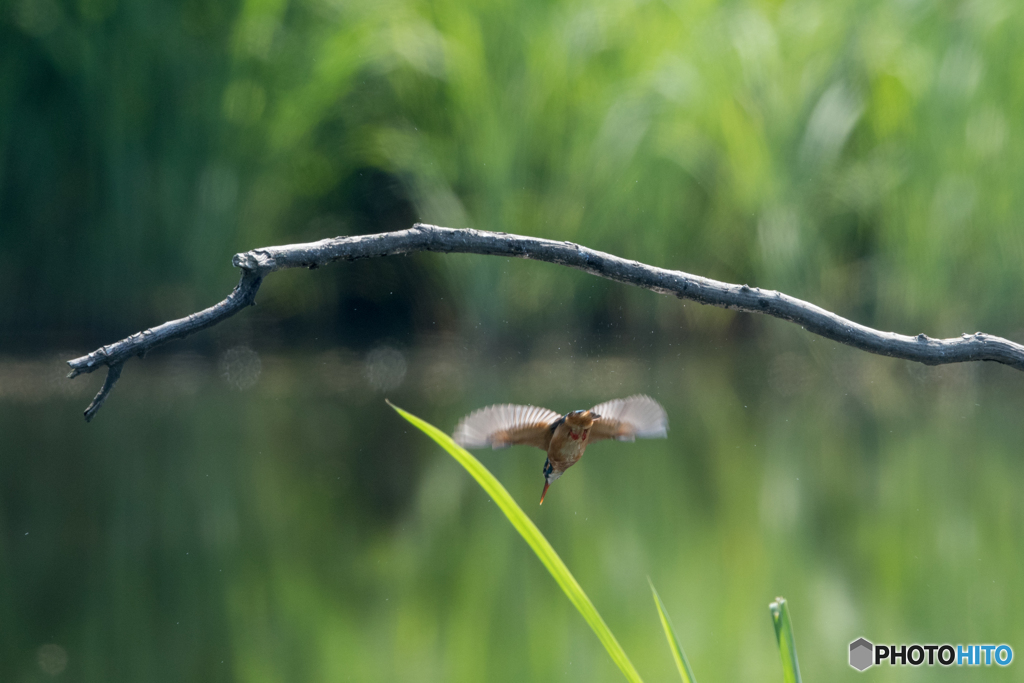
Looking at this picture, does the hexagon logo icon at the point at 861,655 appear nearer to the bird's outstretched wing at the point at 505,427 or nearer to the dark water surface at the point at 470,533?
the dark water surface at the point at 470,533

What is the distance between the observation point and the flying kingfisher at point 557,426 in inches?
10.9

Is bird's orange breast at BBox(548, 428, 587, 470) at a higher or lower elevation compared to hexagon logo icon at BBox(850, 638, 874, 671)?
higher

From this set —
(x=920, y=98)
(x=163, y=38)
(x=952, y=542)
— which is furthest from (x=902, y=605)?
(x=163, y=38)

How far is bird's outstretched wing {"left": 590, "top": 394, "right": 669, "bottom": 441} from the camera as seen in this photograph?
10.9 inches

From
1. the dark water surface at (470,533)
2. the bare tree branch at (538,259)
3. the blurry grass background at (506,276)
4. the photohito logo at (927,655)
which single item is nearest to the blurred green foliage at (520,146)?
the blurry grass background at (506,276)

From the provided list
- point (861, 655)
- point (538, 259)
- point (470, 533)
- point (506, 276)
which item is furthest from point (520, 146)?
point (538, 259)

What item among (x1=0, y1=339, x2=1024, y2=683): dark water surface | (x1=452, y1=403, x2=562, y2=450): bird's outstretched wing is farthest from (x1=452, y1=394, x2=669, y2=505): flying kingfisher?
(x1=0, y1=339, x2=1024, y2=683): dark water surface

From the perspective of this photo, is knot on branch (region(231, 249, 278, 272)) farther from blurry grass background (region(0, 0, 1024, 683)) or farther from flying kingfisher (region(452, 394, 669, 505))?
blurry grass background (region(0, 0, 1024, 683))

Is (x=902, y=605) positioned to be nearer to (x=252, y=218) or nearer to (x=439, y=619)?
(x=439, y=619)

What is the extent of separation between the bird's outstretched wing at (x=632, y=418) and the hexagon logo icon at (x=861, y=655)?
18.4 inches

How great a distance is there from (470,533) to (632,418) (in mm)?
640

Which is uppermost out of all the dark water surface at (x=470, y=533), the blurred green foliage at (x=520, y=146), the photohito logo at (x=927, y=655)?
the blurred green foliage at (x=520, y=146)

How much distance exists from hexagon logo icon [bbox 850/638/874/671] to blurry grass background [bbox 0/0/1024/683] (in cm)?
15

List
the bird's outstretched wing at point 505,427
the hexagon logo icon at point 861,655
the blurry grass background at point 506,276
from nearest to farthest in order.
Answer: the bird's outstretched wing at point 505,427, the hexagon logo icon at point 861,655, the blurry grass background at point 506,276
